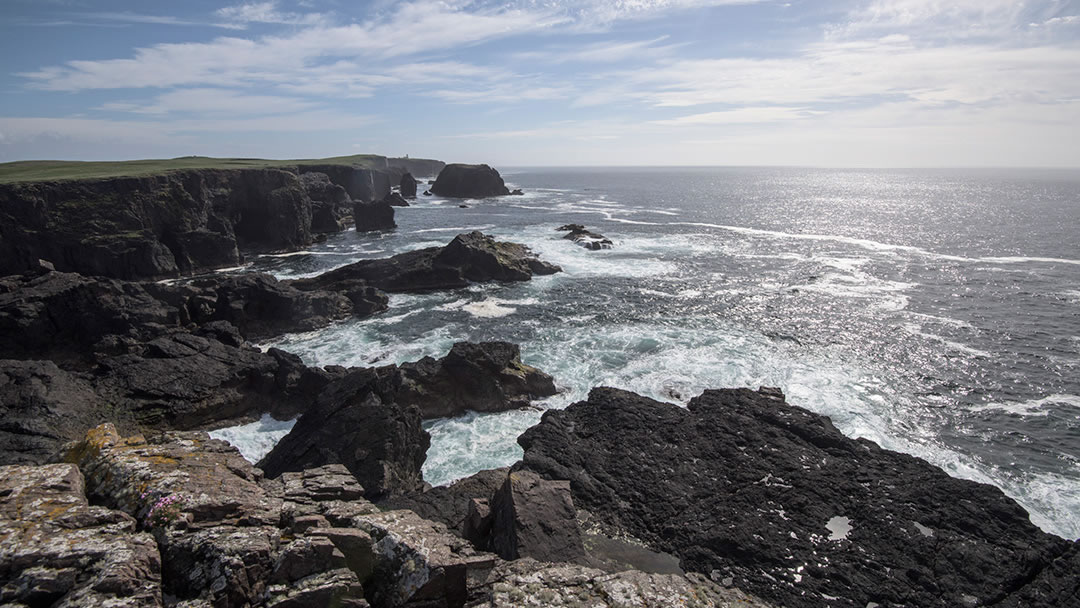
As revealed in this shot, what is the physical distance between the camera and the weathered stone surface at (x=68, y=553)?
7770mm

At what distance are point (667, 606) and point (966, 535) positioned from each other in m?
12.4

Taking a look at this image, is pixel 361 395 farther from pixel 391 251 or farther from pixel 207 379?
pixel 391 251

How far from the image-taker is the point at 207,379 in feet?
94.3

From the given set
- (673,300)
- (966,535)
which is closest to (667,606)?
(966,535)

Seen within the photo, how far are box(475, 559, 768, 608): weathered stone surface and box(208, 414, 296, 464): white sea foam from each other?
18.3m

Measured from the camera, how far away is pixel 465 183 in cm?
15612

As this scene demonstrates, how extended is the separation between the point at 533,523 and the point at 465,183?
Result: 14903 cm

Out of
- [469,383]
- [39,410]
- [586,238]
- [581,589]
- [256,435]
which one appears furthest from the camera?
[586,238]

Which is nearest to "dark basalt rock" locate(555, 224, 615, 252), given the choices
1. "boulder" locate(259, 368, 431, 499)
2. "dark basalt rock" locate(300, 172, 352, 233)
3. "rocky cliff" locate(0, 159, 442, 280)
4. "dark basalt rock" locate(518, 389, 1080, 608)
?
"rocky cliff" locate(0, 159, 442, 280)

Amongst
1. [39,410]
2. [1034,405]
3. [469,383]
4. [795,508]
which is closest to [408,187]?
[469,383]

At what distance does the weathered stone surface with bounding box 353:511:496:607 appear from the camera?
9.99m

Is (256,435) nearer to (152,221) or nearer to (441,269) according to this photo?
(441,269)

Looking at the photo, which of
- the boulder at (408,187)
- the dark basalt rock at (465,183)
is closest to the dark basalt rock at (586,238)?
the dark basalt rock at (465,183)

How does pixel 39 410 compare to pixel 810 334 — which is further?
pixel 810 334
